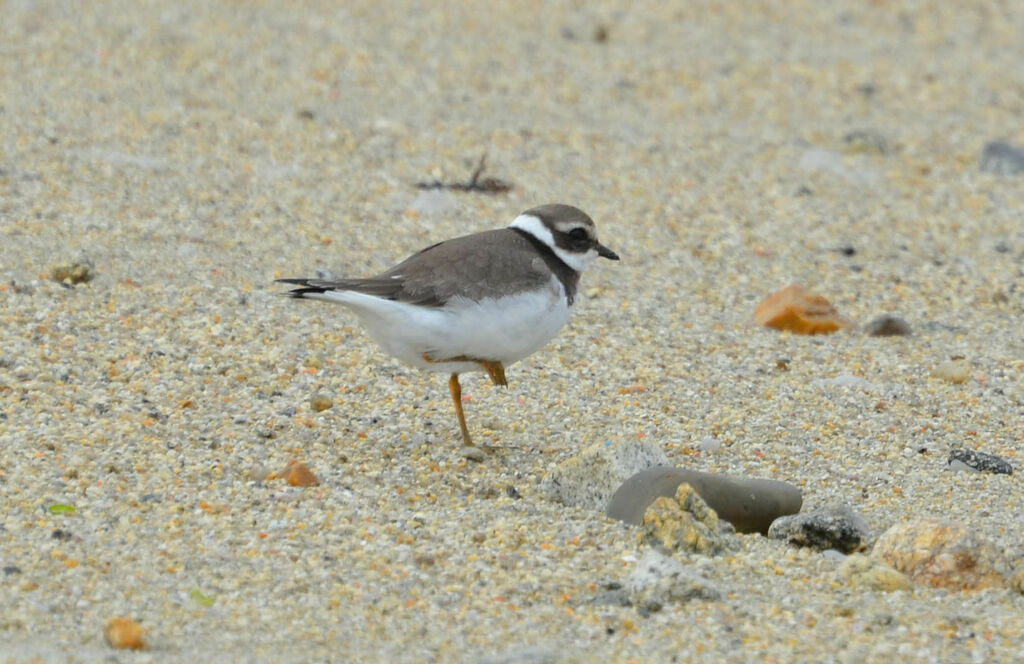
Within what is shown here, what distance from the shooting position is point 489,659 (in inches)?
135

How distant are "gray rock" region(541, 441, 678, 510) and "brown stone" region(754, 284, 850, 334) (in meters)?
2.01

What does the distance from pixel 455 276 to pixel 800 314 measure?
2.20 metres

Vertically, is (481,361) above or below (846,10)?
below

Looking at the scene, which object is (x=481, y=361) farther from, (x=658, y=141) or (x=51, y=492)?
(x=658, y=141)

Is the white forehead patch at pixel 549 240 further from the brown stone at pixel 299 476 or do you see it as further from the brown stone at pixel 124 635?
the brown stone at pixel 124 635

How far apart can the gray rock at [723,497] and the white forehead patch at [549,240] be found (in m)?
1.20

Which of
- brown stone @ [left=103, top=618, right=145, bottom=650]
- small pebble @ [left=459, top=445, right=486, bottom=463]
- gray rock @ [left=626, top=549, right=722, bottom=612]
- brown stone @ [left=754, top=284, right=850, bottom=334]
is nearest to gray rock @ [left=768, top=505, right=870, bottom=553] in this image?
gray rock @ [left=626, top=549, right=722, bottom=612]

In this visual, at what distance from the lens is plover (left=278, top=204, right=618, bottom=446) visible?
4.73 meters

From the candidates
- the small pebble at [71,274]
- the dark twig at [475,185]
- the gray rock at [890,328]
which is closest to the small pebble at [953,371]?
the gray rock at [890,328]

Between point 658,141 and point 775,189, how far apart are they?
934mm

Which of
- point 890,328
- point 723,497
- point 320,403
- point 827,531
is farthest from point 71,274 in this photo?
point 890,328

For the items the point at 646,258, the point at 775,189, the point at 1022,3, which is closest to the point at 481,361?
the point at 646,258

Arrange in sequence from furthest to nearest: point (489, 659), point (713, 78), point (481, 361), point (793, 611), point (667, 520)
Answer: point (713, 78) < point (481, 361) < point (667, 520) < point (793, 611) < point (489, 659)

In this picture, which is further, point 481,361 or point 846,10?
point 846,10
